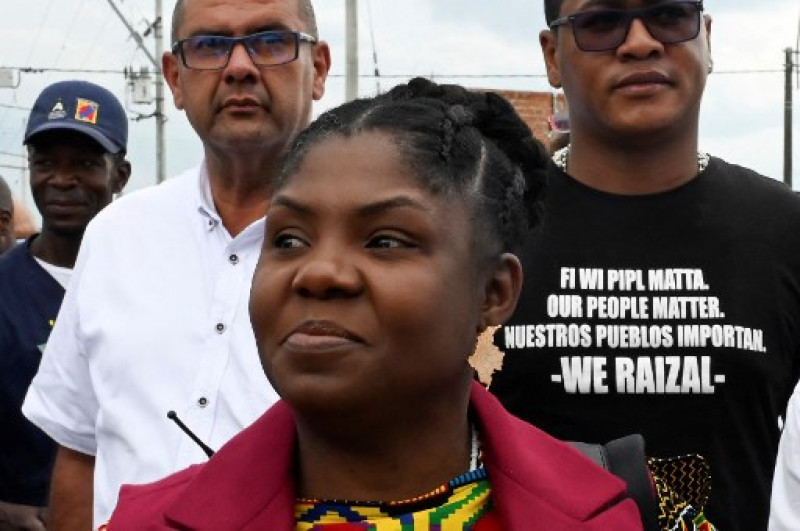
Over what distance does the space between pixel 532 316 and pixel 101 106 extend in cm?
273

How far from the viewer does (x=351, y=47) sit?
2027 centimetres

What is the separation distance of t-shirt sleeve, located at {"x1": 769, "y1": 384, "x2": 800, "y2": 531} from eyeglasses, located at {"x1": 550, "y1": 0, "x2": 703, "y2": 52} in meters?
0.95

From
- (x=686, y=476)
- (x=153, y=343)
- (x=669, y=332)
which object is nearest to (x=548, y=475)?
(x=686, y=476)

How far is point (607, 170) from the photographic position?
3.42m

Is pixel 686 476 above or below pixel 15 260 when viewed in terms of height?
below

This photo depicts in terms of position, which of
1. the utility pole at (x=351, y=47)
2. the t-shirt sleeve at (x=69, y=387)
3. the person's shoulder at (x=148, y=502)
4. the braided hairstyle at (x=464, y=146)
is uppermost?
the utility pole at (x=351, y=47)

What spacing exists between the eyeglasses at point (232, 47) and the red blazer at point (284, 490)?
4.69 feet

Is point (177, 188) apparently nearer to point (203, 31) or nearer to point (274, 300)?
point (203, 31)

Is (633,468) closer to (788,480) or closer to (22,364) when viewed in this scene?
(788,480)

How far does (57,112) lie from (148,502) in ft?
11.1

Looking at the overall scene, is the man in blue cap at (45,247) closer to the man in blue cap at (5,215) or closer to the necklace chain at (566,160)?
the necklace chain at (566,160)

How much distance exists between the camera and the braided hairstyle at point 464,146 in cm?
231

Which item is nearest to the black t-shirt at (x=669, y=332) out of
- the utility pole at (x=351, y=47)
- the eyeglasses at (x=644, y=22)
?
the eyeglasses at (x=644, y=22)

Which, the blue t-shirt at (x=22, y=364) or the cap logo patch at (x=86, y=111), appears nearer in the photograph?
the blue t-shirt at (x=22, y=364)
